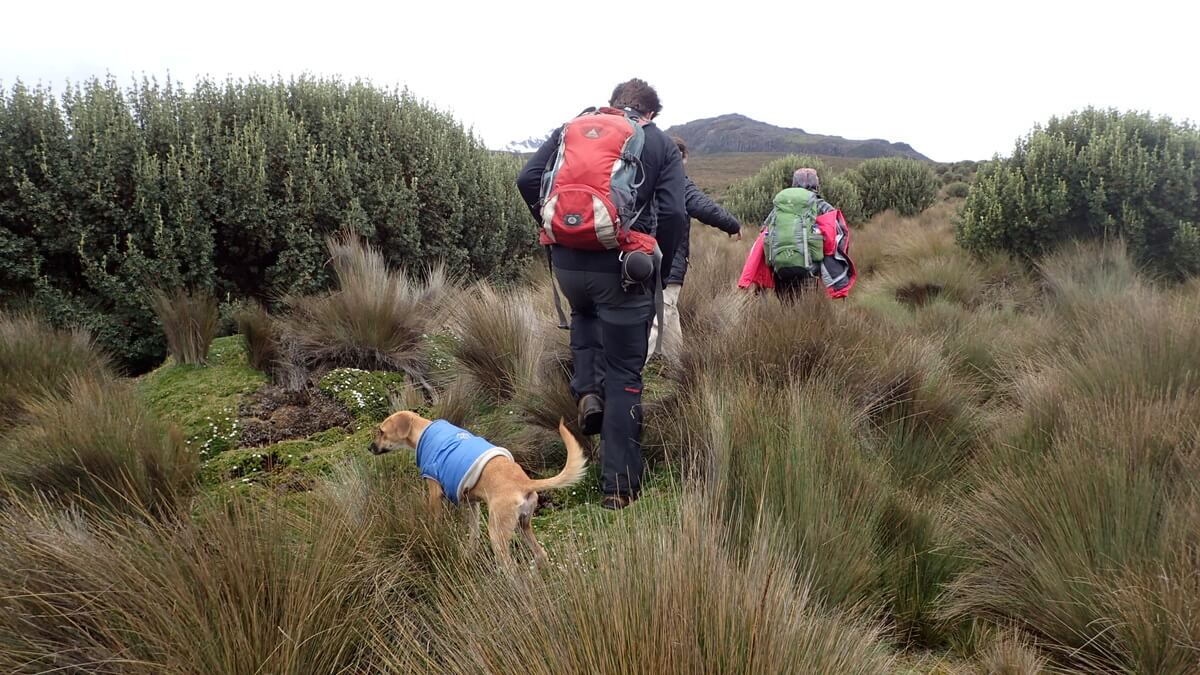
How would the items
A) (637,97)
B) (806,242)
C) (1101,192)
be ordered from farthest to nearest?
(1101,192)
(806,242)
(637,97)

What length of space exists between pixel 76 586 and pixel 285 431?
2.74m

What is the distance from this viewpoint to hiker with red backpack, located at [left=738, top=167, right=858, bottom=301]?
6.85m

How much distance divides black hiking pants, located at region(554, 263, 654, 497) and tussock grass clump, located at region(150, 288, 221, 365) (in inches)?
146

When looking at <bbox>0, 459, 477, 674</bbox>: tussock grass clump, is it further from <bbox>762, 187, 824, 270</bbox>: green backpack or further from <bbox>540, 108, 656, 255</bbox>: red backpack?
<bbox>762, 187, 824, 270</bbox>: green backpack

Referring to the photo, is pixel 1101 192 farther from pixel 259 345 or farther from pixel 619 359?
pixel 259 345

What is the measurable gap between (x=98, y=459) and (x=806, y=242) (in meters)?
5.95

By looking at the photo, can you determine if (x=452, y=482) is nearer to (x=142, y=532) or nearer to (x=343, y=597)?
(x=343, y=597)

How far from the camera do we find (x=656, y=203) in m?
3.91

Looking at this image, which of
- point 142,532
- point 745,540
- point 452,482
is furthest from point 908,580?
point 142,532

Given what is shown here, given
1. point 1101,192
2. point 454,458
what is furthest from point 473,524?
point 1101,192

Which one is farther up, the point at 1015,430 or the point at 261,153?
the point at 261,153

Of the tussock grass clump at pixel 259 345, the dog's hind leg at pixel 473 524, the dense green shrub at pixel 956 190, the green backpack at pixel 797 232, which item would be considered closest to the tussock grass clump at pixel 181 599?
the dog's hind leg at pixel 473 524

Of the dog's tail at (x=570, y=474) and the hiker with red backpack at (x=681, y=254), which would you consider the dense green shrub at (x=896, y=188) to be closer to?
the hiker with red backpack at (x=681, y=254)

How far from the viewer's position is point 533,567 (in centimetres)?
196
